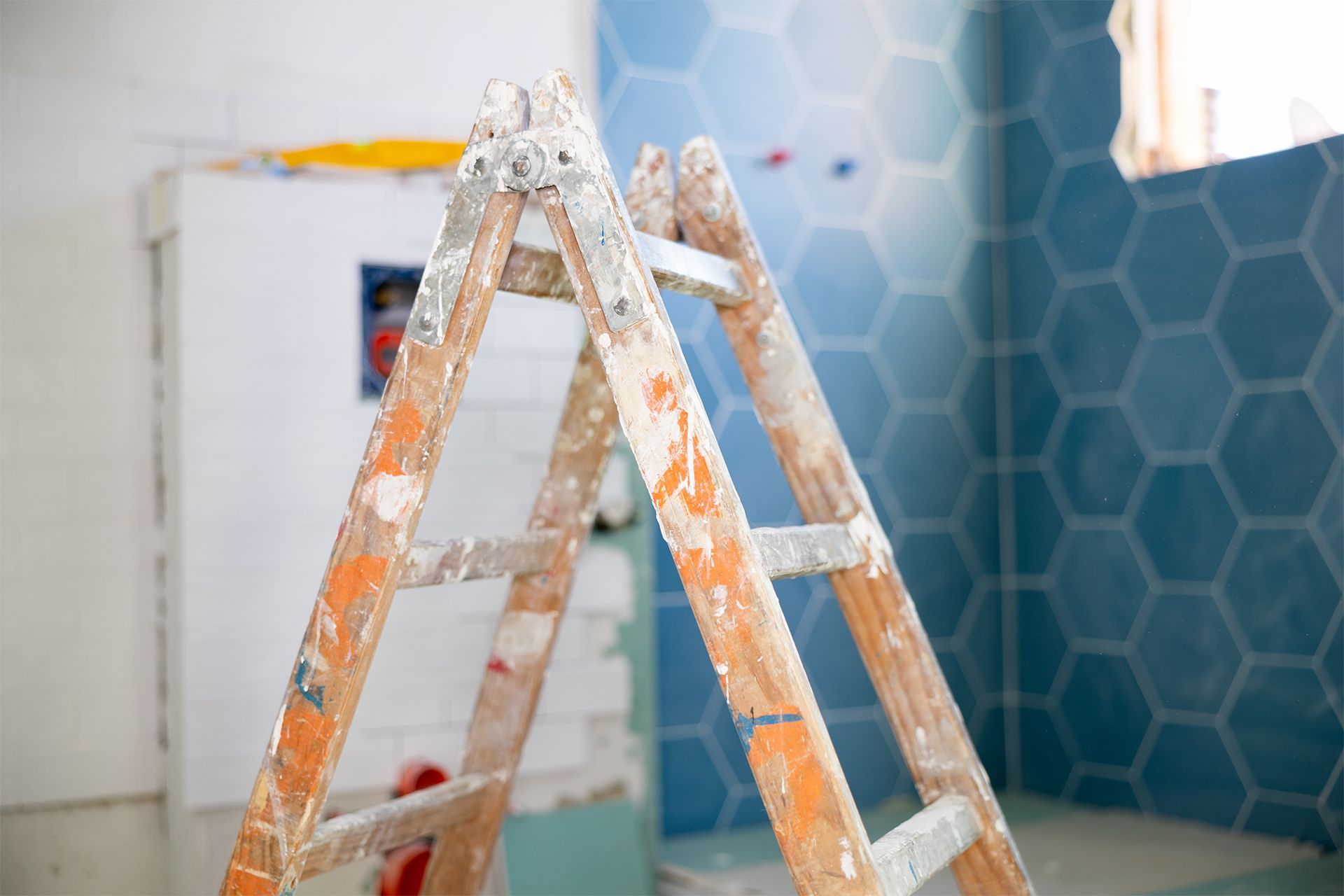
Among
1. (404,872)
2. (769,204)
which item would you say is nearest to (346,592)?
(404,872)

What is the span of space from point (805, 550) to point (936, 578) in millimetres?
1288

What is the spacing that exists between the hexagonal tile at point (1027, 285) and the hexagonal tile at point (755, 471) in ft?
2.11

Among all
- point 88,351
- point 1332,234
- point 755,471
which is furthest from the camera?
point 755,471

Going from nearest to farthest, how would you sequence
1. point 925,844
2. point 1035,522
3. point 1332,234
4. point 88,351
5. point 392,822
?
point 925,844 → point 392,822 → point 88,351 → point 1332,234 → point 1035,522

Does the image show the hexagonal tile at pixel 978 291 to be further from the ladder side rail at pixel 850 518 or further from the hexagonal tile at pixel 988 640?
the ladder side rail at pixel 850 518

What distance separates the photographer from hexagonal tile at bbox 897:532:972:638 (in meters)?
2.48

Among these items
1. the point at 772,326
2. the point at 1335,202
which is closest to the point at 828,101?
the point at 1335,202

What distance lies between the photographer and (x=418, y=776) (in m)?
1.78

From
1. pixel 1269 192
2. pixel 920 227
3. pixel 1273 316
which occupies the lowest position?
pixel 1273 316

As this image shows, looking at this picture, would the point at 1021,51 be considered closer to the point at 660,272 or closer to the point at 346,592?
the point at 660,272

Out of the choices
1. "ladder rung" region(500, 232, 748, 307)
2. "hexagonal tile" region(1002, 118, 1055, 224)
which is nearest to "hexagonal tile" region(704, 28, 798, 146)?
"hexagonal tile" region(1002, 118, 1055, 224)

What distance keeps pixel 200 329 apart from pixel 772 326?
802mm

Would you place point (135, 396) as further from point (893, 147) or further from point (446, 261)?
point (893, 147)

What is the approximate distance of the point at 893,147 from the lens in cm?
249
